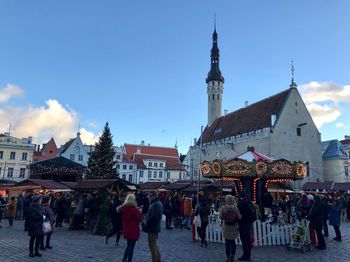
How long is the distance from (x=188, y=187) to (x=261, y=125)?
72.6 ft

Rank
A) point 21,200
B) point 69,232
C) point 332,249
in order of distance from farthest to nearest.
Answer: point 21,200 < point 69,232 < point 332,249

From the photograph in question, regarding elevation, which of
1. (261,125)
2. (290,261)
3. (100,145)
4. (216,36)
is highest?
(216,36)

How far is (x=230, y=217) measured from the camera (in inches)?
367

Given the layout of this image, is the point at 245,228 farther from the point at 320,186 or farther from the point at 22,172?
the point at 22,172

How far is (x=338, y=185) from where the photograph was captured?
124 feet

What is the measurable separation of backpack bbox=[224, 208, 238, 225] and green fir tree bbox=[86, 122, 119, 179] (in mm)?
30663

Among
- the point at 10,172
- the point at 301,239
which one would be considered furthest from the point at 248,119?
the point at 301,239

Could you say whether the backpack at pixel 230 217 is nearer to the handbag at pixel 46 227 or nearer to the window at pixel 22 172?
the handbag at pixel 46 227

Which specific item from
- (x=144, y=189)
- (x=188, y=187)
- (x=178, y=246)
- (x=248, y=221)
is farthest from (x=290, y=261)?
(x=144, y=189)

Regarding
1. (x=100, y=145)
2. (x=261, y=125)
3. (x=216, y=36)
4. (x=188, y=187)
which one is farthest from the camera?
(x=216, y=36)

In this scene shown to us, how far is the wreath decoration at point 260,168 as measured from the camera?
17.6 meters

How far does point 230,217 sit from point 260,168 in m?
8.75

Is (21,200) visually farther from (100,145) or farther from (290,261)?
(100,145)

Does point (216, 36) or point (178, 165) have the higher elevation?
point (216, 36)
